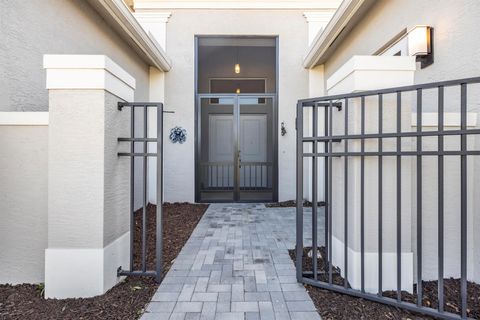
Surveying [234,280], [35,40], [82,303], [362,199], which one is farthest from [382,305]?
[35,40]

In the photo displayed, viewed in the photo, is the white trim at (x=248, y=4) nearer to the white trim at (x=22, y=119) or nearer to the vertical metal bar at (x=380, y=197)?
the white trim at (x=22, y=119)

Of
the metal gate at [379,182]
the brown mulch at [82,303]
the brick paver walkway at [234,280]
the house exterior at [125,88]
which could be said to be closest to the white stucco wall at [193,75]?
the house exterior at [125,88]

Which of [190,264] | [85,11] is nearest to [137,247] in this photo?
[190,264]

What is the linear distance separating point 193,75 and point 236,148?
190cm

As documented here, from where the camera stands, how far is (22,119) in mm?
2359

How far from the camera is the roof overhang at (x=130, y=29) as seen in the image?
4.01 m

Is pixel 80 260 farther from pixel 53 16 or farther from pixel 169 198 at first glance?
pixel 169 198

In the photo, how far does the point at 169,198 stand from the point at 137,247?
10.5 ft

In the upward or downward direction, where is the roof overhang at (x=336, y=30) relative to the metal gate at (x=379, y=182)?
upward

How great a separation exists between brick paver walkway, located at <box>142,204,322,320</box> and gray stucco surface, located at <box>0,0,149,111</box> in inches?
88.5

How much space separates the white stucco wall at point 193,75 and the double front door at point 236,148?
0.80 feet

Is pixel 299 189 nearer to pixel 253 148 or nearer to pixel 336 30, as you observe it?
pixel 336 30

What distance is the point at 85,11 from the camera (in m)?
3.91

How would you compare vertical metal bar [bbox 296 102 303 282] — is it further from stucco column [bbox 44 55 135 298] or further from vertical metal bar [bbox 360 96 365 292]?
stucco column [bbox 44 55 135 298]
